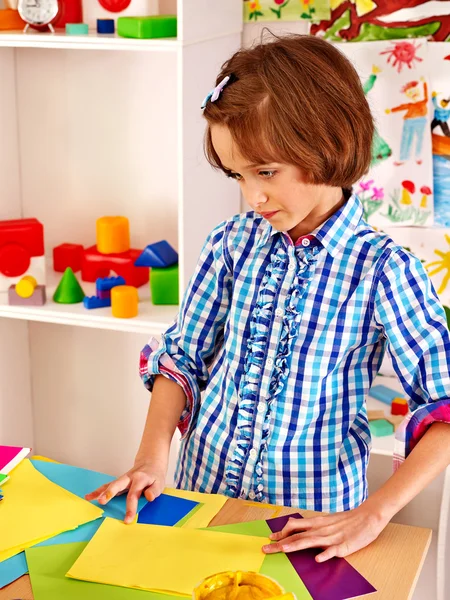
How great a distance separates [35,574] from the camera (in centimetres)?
95

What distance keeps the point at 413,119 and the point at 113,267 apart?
29.9 inches

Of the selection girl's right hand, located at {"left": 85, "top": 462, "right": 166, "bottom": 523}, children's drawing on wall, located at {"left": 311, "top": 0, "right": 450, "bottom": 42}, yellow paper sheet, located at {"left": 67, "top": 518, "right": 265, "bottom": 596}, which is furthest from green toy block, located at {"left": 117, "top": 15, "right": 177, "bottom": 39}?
yellow paper sheet, located at {"left": 67, "top": 518, "right": 265, "bottom": 596}

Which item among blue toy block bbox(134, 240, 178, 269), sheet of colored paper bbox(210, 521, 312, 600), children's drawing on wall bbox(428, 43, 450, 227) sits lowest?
sheet of colored paper bbox(210, 521, 312, 600)

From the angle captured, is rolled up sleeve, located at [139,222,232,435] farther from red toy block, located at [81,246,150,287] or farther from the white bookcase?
red toy block, located at [81,246,150,287]

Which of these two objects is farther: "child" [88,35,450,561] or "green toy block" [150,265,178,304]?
"green toy block" [150,265,178,304]

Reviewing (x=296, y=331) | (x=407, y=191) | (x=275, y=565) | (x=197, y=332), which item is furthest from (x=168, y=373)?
(x=407, y=191)

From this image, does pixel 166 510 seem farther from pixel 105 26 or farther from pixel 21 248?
pixel 105 26

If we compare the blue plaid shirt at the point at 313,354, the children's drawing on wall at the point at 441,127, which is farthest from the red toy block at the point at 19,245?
the children's drawing on wall at the point at 441,127

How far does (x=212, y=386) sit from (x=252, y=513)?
0.99 feet

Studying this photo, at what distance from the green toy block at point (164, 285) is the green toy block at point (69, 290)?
0.17 m

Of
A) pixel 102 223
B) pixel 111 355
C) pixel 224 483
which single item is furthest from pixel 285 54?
pixel 111 355

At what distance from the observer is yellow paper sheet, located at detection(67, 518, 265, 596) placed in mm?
→ 931

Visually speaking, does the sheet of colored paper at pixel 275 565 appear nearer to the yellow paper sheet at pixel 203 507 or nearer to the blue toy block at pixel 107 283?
the yellow paper sheet at pixel 203 507

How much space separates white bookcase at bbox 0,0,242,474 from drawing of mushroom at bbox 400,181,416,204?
397 mm
